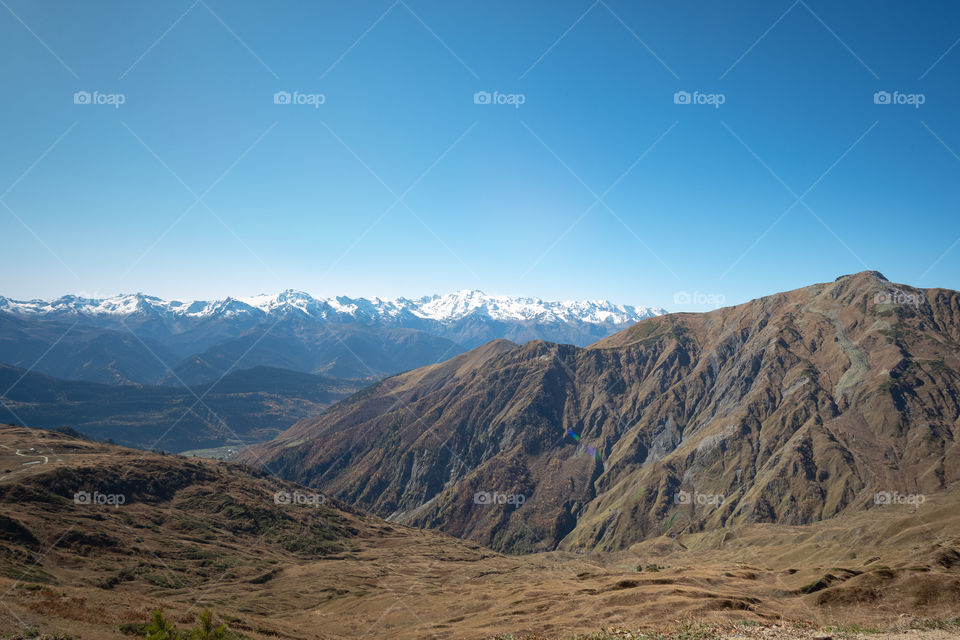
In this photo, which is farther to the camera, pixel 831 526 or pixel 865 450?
pixel 865 450

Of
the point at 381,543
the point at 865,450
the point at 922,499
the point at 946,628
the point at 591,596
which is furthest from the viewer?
the point at 865,450

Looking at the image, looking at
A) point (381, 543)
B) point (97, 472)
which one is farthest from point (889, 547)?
point (97, 472)

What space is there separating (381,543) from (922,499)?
161663 mm

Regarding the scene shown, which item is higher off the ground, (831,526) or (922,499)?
(922,499)

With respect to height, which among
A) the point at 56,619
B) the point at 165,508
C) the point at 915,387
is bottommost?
the point at 165,508

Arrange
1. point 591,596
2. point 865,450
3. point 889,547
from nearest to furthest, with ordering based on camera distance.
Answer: point 591,596, point 889,547, point 865,450

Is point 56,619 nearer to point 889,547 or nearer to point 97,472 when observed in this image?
point 97,472

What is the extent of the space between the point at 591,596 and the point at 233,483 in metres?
136

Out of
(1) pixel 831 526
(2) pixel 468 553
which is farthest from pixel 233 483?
(1) pixel 831 526

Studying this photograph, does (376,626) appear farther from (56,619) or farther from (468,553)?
(468,553)

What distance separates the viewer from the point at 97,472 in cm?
12812

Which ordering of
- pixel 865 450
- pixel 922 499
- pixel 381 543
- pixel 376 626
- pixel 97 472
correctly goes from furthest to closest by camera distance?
pixel 865 450
pixel 381 543
pixel 922 499
pixel 97 472
pixel 376 626

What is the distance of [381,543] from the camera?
157750 mm

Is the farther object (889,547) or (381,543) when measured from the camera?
(381,543)
